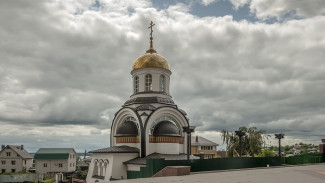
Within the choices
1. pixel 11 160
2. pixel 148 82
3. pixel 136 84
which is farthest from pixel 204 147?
pixel 11 160

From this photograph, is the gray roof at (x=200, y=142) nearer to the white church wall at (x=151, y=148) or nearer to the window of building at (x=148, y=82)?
the window of building at (x=148, y=82)

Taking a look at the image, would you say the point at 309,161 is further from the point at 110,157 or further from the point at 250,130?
the point at 110,157

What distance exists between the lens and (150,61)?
34281 mm

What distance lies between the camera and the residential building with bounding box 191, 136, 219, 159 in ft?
176

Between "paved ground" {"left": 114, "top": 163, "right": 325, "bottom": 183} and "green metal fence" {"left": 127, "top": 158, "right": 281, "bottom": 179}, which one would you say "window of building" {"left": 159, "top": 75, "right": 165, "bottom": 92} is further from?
"paved ground" {"left": 114, "top": 163, "right": 325, "bottom": 183}

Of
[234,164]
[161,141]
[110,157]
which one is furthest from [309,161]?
[110,157]

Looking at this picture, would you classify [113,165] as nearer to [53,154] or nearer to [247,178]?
[247,178]

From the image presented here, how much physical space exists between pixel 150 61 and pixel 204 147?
26.3 m

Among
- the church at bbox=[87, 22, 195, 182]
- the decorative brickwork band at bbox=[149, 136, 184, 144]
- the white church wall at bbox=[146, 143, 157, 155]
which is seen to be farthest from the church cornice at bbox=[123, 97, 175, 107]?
the white church wall at bbox=[146, 143, 157, 155]

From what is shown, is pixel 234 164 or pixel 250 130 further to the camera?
pixel 250 130

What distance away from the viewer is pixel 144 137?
2927 cm

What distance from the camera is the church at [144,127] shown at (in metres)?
28.1

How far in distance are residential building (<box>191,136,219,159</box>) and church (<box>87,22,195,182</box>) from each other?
20.9 metres

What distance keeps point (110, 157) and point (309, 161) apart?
18695 mm
